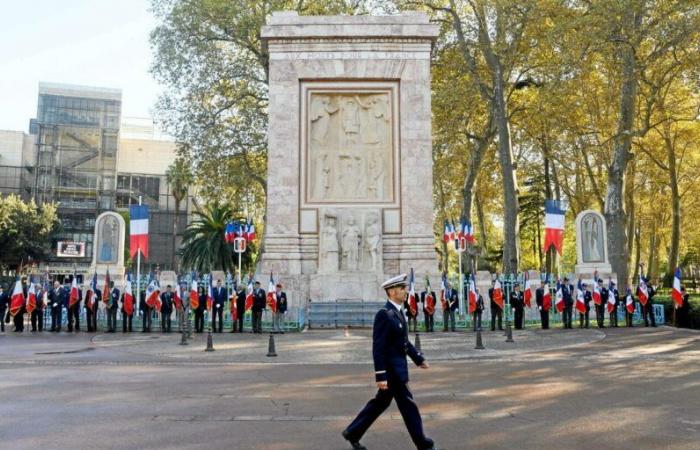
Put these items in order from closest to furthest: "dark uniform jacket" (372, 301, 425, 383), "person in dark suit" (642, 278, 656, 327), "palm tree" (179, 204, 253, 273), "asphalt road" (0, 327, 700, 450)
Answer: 1. "dark uniform jacket" (372, 301, 425, 383)
2. "asphalt road" (0, 327, 700, 450)
3. "person in dark suit" (642, 278, 656, 327)
4. "palm tree" (179, 204, 253, 273)

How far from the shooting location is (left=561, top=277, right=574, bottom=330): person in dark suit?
2119 centimetres

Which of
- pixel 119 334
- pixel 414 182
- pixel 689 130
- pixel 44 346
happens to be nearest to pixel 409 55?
pixel 414 182

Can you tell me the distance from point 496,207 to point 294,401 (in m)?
47.5

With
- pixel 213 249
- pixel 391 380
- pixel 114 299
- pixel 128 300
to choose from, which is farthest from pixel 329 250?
pixel 213 249

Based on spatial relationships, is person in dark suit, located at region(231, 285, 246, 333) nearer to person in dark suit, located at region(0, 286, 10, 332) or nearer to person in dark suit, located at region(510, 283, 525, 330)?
person in dark suit, located at region(0, 286, 10, 332)

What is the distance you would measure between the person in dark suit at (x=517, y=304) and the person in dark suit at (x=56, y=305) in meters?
15.5

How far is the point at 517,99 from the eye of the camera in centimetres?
3947

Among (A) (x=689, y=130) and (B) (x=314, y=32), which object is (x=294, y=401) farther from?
(A) (x=689, y=130)

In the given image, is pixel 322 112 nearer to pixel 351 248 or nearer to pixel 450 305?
pixel 351 248

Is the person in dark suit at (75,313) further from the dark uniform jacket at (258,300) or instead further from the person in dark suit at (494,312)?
the person in dark suit at (494,312)

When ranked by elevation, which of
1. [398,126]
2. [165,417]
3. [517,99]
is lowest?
[165,417]

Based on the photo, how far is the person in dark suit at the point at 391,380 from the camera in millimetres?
6223

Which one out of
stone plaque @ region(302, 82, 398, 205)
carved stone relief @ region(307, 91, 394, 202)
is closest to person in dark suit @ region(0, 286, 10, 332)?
stone plaque @ region(302, 82, 398, 205)

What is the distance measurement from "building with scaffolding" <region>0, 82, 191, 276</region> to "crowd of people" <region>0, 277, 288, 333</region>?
46754mm
